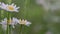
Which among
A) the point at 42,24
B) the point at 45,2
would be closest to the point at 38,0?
the point at 45,2

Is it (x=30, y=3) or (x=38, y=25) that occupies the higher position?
(x=30, y=3)

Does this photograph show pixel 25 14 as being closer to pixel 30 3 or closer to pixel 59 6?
pixel 30 3

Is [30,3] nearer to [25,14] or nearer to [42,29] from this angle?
[25,14]

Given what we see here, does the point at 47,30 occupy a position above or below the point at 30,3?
below

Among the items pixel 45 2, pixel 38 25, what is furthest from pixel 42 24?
pixel 45 2

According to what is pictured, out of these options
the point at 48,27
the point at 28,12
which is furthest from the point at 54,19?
the point at 28,12
